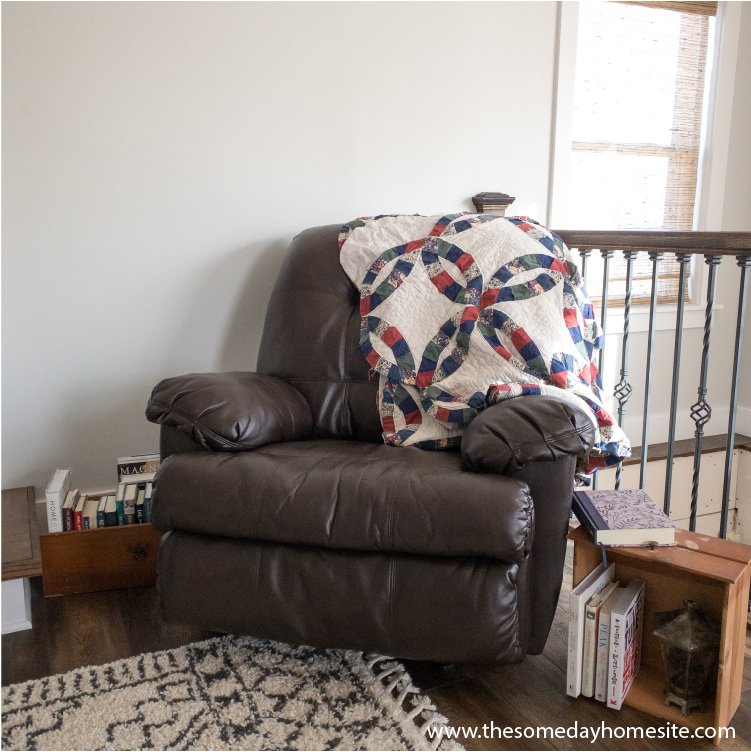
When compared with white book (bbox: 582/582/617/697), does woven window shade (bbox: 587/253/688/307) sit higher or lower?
higher

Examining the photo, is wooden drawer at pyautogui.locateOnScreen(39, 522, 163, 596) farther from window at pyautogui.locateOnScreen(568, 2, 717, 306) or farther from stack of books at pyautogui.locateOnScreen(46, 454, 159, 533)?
window at pyautogui.locateOnScreen(568, 2, 717, 306)

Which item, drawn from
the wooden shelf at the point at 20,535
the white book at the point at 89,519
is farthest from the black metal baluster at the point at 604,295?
→ the wooden shelf at the point at 20,535

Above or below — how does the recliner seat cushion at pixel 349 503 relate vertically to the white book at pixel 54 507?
above

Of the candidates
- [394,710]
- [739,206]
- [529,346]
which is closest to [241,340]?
[529,346]

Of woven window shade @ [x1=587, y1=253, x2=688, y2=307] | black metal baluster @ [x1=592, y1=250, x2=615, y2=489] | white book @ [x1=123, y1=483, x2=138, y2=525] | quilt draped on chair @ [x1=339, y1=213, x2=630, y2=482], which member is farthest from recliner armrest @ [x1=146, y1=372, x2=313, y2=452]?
woven window shade @ [x1=587, y1=253, x2=688, y2=307]

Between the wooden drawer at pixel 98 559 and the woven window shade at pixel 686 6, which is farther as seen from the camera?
the woven window shade at pixel 686 6

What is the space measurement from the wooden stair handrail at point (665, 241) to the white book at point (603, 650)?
87cm

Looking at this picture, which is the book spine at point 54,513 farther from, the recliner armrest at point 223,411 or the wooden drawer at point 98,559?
the recliner armrest at point 223,411

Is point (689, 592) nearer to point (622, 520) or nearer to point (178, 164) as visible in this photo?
point (622, 520)

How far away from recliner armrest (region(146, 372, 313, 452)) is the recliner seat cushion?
6cm

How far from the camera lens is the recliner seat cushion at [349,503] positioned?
1.32 metres

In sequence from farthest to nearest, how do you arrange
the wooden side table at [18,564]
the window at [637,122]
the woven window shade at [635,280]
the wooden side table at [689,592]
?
the woven window shade at [635,280] → the window at [637,122] → the wooden side table at [18,564] → the wooden side table at [689,592]

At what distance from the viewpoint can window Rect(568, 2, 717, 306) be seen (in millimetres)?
2979

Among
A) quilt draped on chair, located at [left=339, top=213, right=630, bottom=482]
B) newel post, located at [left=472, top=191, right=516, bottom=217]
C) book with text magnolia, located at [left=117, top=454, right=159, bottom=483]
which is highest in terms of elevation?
newel post, located at [left=472, top=191, right=516, bottom=217]
